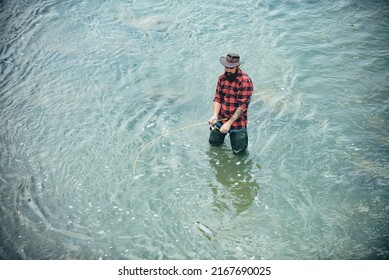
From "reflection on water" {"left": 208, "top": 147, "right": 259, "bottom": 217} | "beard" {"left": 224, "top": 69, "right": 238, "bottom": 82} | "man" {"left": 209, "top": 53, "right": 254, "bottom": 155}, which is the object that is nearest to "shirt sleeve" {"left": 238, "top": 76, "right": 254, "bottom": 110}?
"man" {"left": 209, "top": 53, "right": 254, "bottom": 155}

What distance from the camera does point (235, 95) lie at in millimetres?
6070

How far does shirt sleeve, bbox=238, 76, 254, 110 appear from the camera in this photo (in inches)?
231

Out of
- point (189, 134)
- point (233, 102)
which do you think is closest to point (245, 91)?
point (233, 102)

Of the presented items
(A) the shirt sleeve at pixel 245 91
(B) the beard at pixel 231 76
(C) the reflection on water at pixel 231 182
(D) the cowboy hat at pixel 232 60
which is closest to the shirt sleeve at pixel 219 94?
(B) the beard at pixel 231 76

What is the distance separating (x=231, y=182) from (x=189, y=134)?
1.56 metres

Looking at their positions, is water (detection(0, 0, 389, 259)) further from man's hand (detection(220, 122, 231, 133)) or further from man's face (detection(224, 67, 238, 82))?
man's face (detection(224, 67, 238, 82))

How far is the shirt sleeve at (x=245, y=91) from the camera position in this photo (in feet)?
19.3

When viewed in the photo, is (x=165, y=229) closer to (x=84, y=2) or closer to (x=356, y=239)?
(x=356, y=239)

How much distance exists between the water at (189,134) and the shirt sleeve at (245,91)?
4.65 feet

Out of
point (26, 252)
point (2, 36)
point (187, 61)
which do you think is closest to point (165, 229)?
point (26, 252)

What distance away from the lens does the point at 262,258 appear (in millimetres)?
5418

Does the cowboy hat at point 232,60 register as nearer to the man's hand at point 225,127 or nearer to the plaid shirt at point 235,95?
the plaid shirt at point 235,95

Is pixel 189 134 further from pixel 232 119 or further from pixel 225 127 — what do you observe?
pixel 232 119
